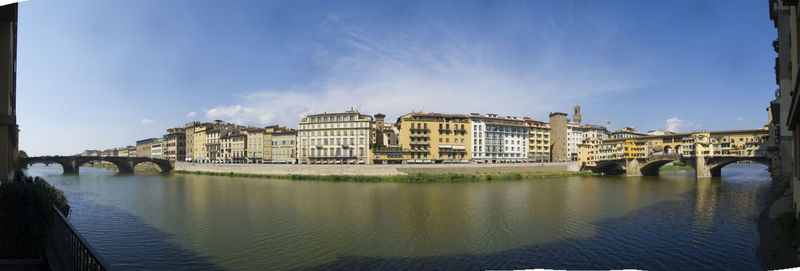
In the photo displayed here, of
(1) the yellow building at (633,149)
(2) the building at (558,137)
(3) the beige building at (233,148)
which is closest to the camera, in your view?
(1) the yellow building at (633,149)

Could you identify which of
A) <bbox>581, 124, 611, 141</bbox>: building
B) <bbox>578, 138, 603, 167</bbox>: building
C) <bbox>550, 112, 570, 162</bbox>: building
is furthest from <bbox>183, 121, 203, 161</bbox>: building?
<bbox>581, 124, 611, 141</bbox>: building

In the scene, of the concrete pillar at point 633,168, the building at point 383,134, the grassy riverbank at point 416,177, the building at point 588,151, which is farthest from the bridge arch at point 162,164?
the concrete pillar at point 633,168

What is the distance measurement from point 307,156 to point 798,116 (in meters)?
60.9

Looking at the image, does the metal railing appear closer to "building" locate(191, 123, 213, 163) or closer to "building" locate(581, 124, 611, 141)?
"building" locate(191, 123, 213, 163)

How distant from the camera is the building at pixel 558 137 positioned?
77844mm

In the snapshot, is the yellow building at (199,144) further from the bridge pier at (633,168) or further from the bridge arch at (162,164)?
the bridge pier at (633,168)

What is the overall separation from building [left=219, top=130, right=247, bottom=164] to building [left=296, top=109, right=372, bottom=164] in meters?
17.4

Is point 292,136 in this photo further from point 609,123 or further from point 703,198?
point 609,123

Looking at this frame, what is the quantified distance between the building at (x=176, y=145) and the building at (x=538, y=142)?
8443 cm

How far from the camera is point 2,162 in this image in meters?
9.73

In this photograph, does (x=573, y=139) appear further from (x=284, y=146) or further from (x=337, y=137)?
(x=284, y=146)

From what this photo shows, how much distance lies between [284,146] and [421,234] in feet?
193

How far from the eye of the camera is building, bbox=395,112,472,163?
6145cm

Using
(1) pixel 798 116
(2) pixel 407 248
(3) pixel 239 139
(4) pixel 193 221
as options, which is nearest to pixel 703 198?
(1) pixel 798 116
